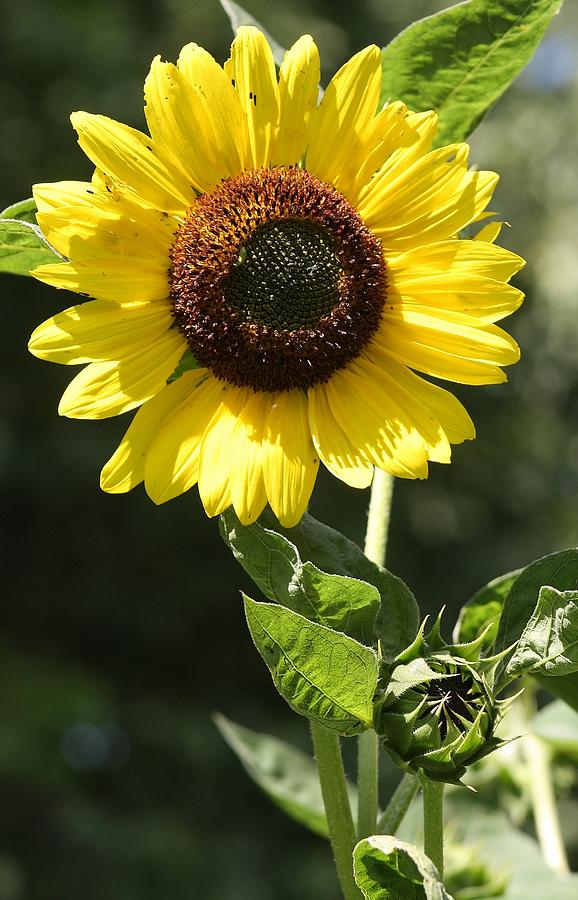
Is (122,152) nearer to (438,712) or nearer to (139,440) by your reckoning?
(139,440)

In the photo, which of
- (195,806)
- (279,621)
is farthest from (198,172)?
(195,806)

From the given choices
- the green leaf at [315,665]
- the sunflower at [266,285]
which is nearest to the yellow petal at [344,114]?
the sunflower at [266,285]

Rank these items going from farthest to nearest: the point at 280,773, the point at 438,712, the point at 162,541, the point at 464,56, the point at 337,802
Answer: the point at 162,541
the point at 280,773
the point at 464,56
the point at 337,802
the point at 438,712

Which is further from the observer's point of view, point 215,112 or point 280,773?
point 280,773

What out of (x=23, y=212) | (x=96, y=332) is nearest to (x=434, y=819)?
(x=96, y=332)

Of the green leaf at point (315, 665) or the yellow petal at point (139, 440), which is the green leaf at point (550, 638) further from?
the yellow petal at point (139, 440)

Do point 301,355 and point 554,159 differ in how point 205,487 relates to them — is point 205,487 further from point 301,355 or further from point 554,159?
point 554,159
